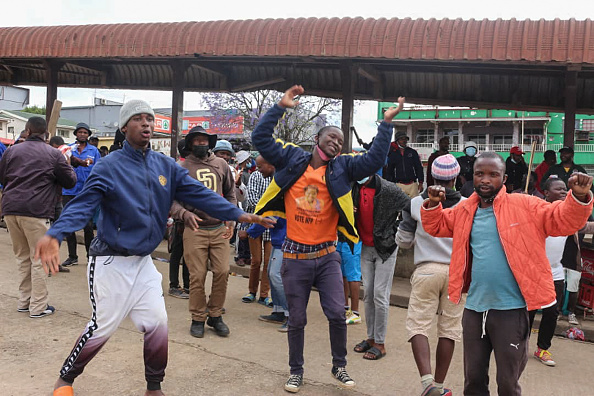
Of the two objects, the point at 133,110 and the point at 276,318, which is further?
the point at 276,318

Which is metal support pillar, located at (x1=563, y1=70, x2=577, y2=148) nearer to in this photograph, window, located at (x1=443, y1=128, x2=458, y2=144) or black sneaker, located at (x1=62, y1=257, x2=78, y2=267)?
black sneaker, located at (x1=62, y1=257, x2=78, y2=267)

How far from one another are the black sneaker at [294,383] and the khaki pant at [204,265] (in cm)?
158

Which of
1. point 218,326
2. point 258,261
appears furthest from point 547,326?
point 258,261

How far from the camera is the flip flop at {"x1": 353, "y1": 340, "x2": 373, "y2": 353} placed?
5137 mm

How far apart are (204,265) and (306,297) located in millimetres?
1598

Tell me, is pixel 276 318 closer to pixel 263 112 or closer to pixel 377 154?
pixel 377 154

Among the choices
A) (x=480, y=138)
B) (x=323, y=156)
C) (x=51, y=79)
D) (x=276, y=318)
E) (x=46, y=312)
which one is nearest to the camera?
(x=323, y=156)

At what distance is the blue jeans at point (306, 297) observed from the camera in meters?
4.18

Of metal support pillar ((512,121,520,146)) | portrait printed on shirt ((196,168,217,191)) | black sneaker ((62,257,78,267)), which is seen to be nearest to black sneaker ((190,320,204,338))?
portrait printed on shirt ((196,168,217,191))

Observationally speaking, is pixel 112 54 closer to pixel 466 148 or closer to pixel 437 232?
pixel 466 148

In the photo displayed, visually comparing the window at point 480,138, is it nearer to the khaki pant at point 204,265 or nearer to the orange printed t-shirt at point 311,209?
the khaki pant at point 204,265

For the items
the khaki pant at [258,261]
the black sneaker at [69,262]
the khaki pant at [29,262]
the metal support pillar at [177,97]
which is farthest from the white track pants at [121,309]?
the metal support pillar at [177,97]

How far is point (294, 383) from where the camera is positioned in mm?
4098

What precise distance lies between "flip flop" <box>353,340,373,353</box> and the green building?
31.9 m
